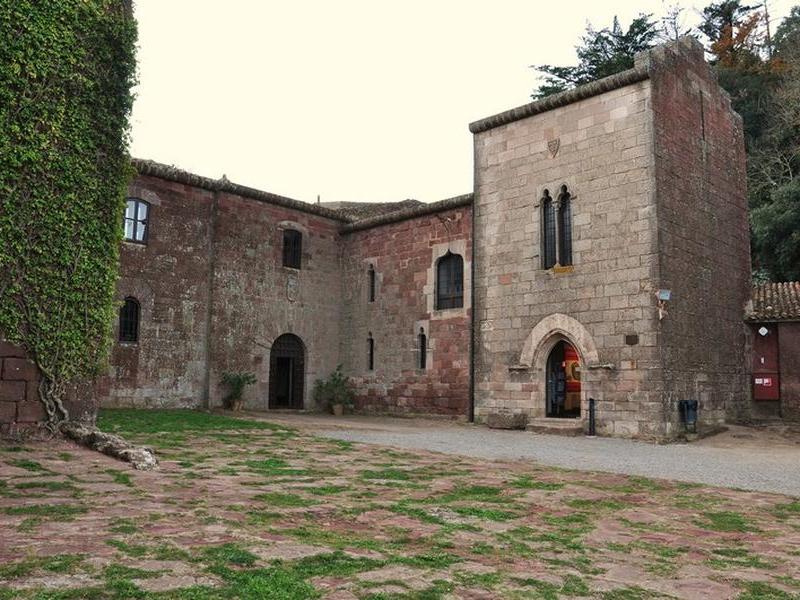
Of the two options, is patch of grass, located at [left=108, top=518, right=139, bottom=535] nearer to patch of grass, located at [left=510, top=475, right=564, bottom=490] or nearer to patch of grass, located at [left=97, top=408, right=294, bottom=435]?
patch of grass, located at [left=510, top=475, right=564, bottom=490]

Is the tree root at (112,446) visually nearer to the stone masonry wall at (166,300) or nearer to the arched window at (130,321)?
the stone masonry wall at (166,300)

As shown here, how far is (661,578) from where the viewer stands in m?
3.99

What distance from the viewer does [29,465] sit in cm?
695

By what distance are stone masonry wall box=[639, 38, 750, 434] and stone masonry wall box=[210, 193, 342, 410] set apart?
422 inches

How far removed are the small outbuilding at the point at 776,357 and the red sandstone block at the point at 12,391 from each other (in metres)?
15.6

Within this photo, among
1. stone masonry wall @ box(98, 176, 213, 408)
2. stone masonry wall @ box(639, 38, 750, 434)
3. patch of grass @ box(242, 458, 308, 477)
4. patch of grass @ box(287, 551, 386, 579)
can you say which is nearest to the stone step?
stone masonry wall @ box(639, 38, 750, 434)

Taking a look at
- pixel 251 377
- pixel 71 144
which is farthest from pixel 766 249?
pixel 71 144

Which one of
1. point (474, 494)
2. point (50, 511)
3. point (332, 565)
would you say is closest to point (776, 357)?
point (474, 494)

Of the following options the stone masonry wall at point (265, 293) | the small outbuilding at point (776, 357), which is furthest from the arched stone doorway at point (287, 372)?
the small outbuilding at point (776, 357)

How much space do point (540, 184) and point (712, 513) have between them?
11204 millimetres

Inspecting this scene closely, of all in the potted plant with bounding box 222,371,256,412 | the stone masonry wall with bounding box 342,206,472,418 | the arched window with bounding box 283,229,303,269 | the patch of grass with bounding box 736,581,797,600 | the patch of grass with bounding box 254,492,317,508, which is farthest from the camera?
the arched window with bounding box 283,229,303,269

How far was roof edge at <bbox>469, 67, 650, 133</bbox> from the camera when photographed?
14.7 meters

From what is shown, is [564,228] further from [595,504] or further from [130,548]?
[130,548]

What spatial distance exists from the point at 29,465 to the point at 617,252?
11.7 meters
